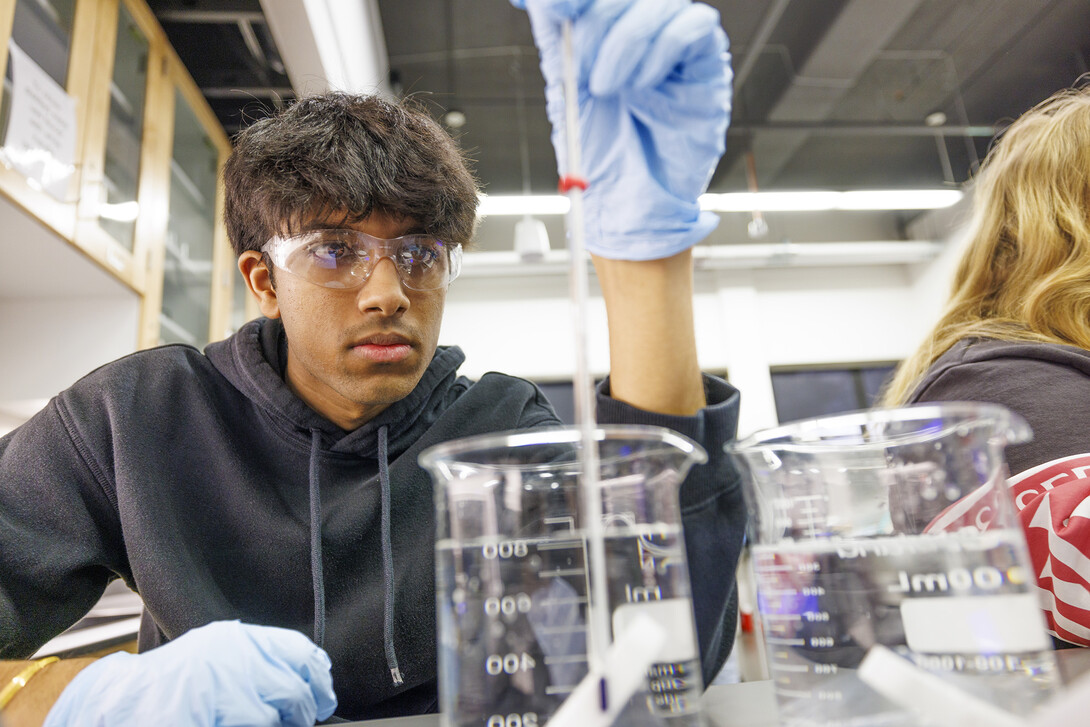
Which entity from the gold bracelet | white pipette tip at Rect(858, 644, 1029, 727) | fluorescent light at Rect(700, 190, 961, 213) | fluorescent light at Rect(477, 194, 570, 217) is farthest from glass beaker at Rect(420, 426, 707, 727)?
fluorescent light at Rect(700, 190, 961, 213)

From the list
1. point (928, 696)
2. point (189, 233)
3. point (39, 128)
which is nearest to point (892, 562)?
point (928, 696)

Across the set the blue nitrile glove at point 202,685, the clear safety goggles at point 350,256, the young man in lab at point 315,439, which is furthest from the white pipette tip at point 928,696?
the clear safety goggles at point 350,256

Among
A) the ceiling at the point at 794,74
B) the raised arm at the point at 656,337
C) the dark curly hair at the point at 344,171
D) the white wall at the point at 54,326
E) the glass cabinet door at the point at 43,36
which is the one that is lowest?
the raised arm at the point at 656,337

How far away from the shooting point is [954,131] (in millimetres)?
4227

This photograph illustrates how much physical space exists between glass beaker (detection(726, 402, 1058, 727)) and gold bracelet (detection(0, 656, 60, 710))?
696 mm

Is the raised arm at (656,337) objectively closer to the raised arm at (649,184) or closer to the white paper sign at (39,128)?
the raised arm at (649,184)

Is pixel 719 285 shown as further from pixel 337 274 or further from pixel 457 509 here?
pixel 457 509

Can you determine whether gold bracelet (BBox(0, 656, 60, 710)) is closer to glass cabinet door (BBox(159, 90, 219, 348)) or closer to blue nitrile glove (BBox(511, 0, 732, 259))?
blue nitrile glove (BBox(511, 0, 732, 259))

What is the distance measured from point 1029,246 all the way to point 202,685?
1399 mm

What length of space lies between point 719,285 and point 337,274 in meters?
5.37

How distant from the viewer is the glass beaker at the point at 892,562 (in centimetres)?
40

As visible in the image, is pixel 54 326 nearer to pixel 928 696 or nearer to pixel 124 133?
pixel 124 133

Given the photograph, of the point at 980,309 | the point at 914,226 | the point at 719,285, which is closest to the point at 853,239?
the point at 914,226

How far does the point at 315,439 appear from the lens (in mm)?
1096
